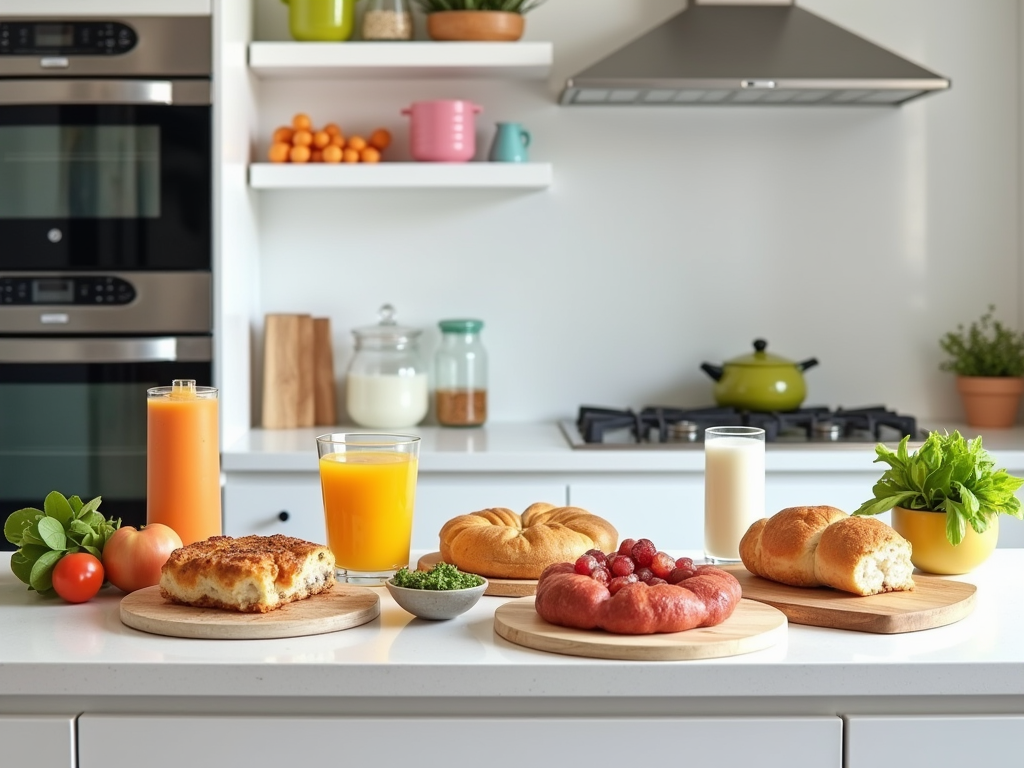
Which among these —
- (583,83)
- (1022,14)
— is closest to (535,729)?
(583,83)

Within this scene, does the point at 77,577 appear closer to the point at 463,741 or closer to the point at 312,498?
the point at 463,741

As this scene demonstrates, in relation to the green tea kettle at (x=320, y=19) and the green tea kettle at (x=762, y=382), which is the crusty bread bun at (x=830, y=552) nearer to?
the green tea kettle at (x=762, y=382)

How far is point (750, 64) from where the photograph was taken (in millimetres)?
2932

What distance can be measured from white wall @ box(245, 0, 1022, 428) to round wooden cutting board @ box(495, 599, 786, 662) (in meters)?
2.16

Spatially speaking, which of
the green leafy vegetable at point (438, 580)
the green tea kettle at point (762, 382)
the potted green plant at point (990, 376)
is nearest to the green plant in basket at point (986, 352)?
the potted green plant at point (990, 376)

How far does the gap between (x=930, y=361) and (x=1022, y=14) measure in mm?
1002

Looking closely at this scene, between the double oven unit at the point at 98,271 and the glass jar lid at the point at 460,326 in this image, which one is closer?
the double oven unit at the point at 98,271

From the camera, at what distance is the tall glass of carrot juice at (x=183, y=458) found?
1.50 meters

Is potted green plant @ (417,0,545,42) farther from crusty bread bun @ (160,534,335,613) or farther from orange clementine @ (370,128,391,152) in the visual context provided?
crusty bread bun @ (160,534,335,613)

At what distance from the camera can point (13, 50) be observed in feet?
9.16

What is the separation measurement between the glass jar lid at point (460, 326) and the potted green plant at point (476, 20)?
0.75 metres

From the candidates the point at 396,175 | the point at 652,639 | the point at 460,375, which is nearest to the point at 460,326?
the point at 460,375

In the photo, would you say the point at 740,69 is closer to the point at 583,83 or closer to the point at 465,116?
the point at 583,83

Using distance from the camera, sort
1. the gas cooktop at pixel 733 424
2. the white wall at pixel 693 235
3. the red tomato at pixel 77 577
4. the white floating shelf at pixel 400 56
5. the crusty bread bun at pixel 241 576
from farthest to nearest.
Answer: the white wall at pixel 693 235, the white floating shelf at pixel 400 56, the gas cooktop at pixel 733 424, the red tomato at pixel 77 577, the crusty bread bun at pixel 241 576
